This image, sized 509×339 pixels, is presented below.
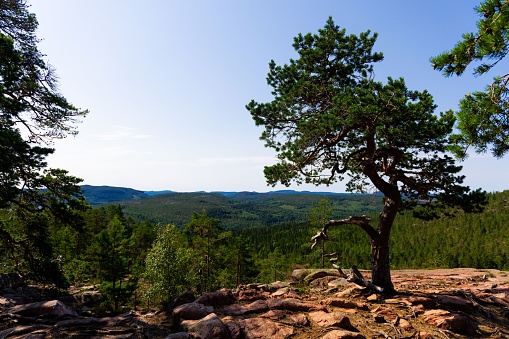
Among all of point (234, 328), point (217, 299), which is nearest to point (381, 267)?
point (234, 328)

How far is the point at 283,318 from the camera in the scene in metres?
9.69

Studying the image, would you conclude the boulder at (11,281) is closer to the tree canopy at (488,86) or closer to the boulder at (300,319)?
the boulder at (300,319)

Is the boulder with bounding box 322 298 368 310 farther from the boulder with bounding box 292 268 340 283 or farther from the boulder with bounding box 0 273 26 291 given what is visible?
the boulder with bounding box 0 273 26 291

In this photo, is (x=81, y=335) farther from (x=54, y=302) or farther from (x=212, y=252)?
(x=212, y=252)

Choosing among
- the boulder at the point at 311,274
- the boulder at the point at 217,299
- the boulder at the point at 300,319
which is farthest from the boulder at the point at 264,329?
the boulder at the point at 311,274

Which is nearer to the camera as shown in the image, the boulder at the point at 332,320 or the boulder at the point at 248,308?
the boulder at the point at 332,320

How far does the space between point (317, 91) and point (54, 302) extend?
1437 centimetres

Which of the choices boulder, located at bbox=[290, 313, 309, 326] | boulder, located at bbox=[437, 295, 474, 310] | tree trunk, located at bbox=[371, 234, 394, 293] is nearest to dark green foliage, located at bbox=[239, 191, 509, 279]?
tree trunk, located at bbox=[371, 234, 394, 293]

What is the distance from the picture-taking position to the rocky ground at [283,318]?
8.39 m

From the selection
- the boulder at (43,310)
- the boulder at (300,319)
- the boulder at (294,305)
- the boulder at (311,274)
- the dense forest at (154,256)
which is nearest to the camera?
the boulder at (300,319)

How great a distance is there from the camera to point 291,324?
912cm

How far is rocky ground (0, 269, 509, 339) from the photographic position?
8.39m

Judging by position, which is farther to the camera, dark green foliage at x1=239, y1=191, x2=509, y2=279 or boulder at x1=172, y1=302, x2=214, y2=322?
dark green foliage at x1=239, y1=191, x2=509, y2=279

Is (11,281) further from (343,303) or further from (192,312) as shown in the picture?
(343,303)
